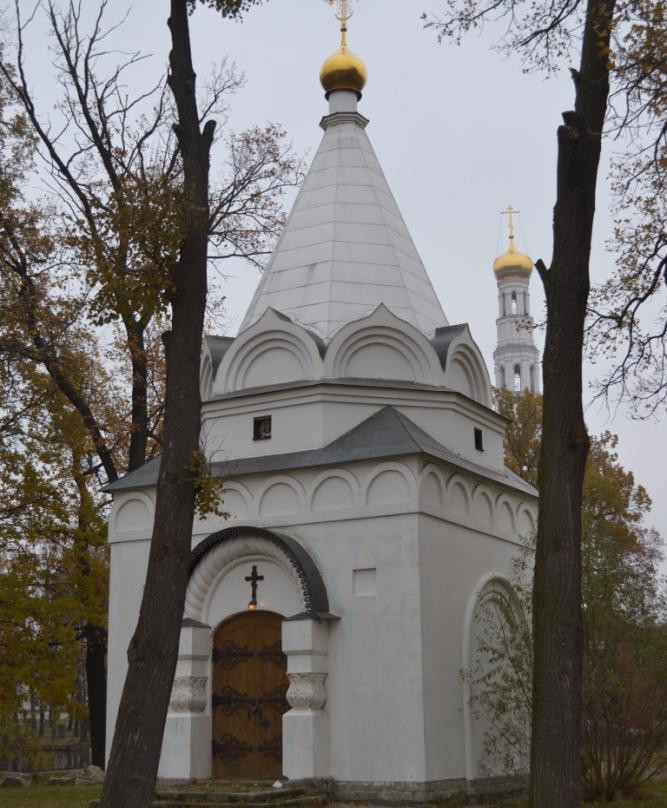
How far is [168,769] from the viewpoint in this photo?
12078mm

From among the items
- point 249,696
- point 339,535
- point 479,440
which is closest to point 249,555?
point 339,535

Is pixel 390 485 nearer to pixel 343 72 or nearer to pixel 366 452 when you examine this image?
pixel 366 452

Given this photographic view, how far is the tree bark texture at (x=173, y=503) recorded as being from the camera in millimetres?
7023

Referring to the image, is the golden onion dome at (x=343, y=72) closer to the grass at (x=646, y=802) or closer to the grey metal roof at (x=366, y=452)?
the grey metal roof at (x=366, y=452)

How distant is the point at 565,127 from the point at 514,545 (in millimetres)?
7334

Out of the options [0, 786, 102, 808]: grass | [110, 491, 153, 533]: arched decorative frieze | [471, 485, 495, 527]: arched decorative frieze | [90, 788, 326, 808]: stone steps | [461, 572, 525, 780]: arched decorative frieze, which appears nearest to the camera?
[90, 788, 326, 808]: stone steps

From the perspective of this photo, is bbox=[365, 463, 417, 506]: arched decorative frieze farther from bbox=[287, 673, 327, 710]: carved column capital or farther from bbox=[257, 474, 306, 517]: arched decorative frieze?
bbox=[287, 673, 327, 710]: carved column capital

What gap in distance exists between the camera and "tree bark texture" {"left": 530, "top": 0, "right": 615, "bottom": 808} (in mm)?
7129

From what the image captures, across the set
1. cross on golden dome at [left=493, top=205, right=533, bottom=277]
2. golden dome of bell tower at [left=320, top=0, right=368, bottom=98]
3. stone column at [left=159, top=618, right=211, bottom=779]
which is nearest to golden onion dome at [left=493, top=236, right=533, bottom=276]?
cross on golden dome at [left=493, top=205, right=533, bottom=277]

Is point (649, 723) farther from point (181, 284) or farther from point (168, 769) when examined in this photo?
point (181, 284)

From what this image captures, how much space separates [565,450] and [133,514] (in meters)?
7.58

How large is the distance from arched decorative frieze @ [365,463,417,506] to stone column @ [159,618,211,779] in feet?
8.79

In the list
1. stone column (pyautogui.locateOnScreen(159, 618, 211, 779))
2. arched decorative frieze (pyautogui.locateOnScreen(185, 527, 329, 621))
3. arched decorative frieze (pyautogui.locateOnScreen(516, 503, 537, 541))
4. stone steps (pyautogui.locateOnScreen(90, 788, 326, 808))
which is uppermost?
arched decorative frieze (pyautogui.locateOnScreen(516, 503, 537, 541))

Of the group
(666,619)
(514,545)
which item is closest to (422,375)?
(514,545)
